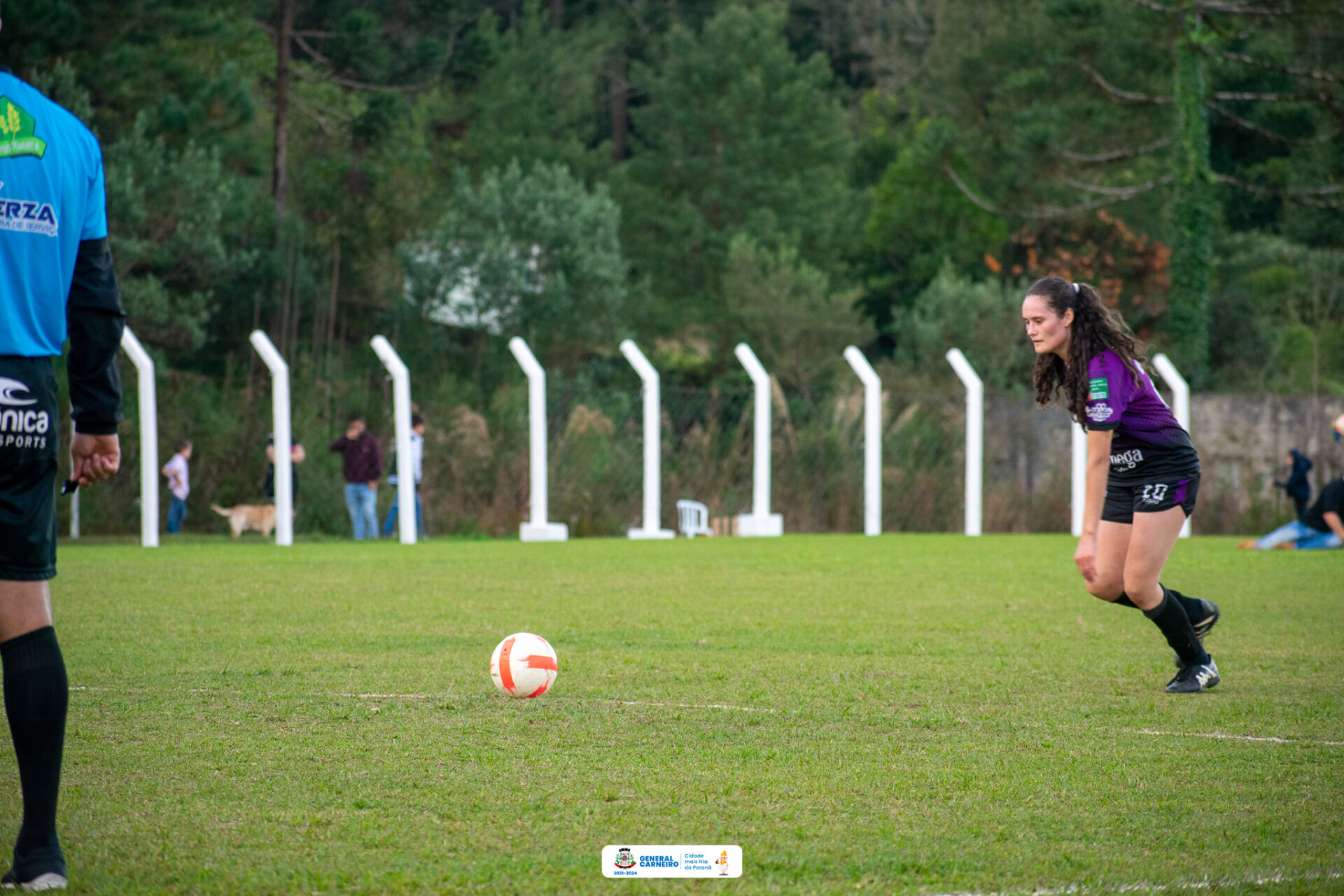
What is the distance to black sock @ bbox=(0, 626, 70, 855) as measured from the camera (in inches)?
137

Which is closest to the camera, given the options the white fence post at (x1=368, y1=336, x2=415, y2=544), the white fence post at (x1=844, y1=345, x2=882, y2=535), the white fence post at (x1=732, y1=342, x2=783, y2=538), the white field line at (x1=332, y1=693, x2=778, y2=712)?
the white field line at (x1=332, y1=693, x2=778, y2=712)

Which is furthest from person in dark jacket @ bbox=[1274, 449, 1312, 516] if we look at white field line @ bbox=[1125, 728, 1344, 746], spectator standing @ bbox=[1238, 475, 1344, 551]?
white field line @ bbox=[1125, 728, 1344, 746]

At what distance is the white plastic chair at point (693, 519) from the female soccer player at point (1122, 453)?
14000 millimetres

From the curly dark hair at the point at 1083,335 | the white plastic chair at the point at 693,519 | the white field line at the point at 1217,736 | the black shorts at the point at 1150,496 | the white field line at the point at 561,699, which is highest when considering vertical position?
the curly dark hair at the point at 1083,335

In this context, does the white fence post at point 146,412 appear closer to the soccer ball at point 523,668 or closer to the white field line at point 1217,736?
the soccer ball at point 523,668

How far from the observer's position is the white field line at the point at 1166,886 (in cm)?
328

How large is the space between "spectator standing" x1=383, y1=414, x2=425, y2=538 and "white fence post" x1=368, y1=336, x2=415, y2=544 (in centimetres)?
47

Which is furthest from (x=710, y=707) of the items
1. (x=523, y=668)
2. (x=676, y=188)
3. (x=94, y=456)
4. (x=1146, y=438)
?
(x=676, y=188)

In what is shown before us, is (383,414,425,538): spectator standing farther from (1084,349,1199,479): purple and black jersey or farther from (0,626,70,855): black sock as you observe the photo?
(0,626,70,855): black sock

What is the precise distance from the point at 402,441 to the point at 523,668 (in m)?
11.9

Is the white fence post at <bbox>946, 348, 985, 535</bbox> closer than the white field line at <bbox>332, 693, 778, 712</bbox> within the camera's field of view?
No

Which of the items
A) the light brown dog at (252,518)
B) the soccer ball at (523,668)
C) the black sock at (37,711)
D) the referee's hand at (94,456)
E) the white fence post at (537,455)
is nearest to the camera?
the black sock at (37,711)

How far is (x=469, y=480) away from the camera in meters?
20.9

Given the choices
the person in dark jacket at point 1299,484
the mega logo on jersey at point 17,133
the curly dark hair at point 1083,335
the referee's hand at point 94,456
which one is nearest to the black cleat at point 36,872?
the referee's hand at point 94,456
